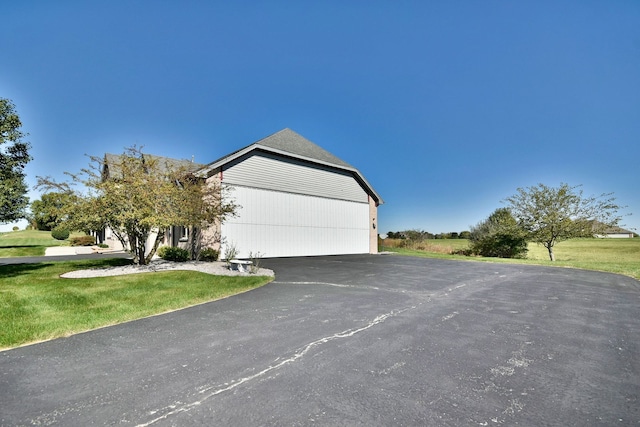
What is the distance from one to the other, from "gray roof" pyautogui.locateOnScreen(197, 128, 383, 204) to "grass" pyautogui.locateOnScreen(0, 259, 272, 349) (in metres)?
7.46

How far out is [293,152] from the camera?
64.6 feet

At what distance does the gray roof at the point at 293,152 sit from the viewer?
1641 cm

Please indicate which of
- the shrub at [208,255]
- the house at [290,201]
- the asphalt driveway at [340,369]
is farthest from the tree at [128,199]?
the asphalt driveway at [340,369]

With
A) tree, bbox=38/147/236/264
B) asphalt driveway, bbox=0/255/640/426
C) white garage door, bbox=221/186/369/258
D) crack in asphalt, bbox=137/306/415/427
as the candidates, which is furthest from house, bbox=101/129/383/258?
crack in asphalt, bbox=137/306/415/427

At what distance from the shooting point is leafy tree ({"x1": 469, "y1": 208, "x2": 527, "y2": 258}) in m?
25.2

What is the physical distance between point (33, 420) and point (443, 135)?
26.0 metres

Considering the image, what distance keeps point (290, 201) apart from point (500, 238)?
1972 centimetres

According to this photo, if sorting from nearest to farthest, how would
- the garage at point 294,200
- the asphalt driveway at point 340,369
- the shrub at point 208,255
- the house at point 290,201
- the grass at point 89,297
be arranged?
the asphalt driveway at point 340,369 → the grass at point 89,297 → the shrub at point 208,255 → the house at point 290,201 → the garage at point 294,200

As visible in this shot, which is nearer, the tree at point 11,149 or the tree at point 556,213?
the tree at point 11,149

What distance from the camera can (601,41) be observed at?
11977 mm

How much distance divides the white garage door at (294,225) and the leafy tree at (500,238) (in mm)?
11995

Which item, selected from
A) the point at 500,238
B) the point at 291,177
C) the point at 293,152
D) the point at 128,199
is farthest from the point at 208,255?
the point at 500,238

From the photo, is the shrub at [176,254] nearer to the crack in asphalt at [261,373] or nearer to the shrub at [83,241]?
the crack in asphalt at [261,373]

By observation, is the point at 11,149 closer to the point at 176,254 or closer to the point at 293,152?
the point at 176,254
